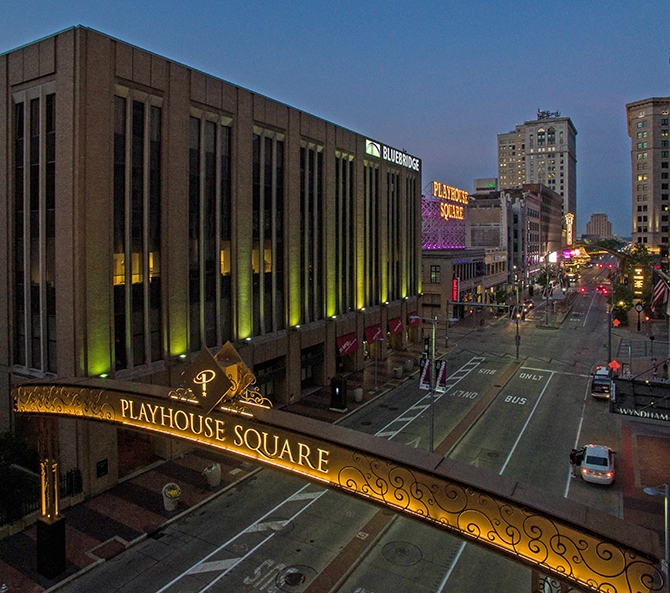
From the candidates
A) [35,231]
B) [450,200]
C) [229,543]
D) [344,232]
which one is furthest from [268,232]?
[450,200]

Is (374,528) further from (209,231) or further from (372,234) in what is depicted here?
(372,234)

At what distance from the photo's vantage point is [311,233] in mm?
41000

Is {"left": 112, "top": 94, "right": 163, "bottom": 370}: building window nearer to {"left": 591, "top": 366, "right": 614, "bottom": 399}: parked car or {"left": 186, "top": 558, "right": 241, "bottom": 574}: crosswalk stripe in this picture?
{"left": 186, "top": 558, "right": 241, "bottom": 574}: crosswalk stripe

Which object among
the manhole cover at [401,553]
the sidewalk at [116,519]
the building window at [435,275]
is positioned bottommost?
the manhole cover at [401,553]

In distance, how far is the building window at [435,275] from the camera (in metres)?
80.1

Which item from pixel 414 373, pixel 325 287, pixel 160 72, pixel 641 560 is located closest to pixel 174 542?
pixel 641 560

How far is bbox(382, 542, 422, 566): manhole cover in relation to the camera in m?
19.0

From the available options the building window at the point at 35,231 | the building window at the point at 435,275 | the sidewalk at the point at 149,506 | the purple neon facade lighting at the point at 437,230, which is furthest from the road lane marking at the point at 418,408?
the purple neon facade lighting at the point at 437,230

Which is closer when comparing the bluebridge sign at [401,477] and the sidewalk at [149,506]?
the bluebridge sign at [401,477]

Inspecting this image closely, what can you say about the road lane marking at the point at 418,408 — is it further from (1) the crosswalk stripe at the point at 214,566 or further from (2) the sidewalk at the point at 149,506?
(1) the crosswalk stripe at the point at 214,566

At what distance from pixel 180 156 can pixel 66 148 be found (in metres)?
6.13

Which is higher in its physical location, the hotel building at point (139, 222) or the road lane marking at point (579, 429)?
the hotel building at point (139, 222)

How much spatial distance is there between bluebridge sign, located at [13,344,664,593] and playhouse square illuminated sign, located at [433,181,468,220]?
72.0 meters

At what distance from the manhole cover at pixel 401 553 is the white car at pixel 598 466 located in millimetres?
10512
